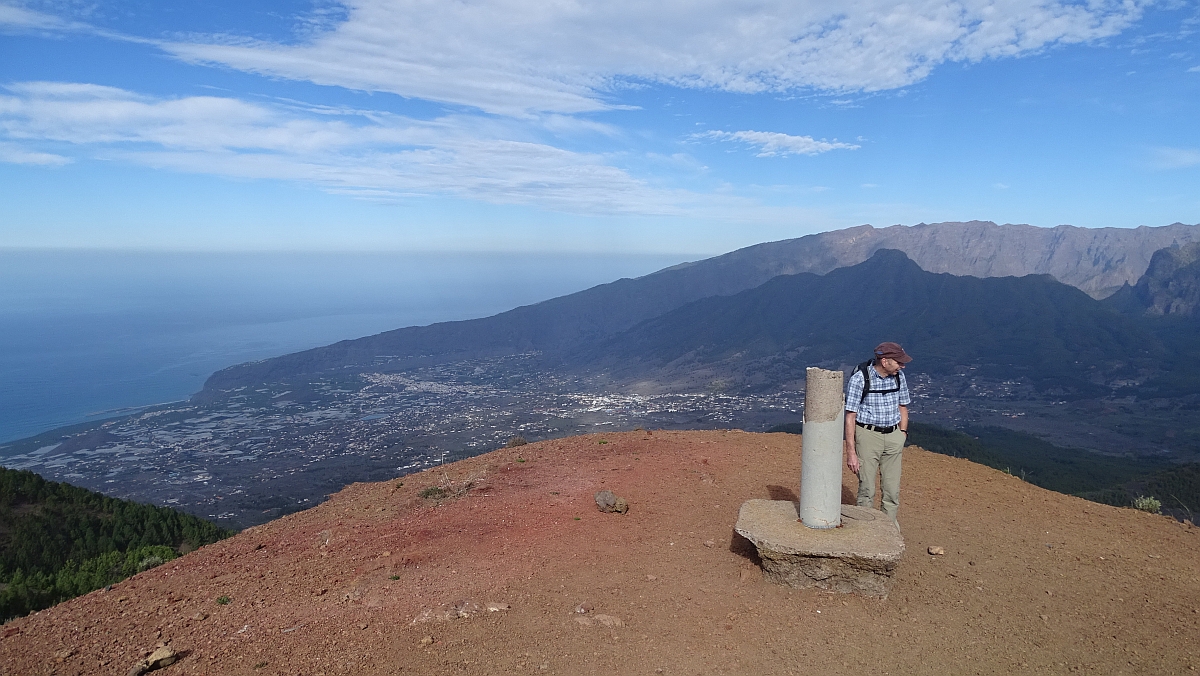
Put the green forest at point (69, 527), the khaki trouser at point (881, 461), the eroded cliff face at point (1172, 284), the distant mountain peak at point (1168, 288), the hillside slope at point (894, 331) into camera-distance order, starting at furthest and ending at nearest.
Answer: the distant mountain peak at point (1168, 288), the eroded cliff face at point (1172, 284), the hillside slope at point (894, 331), the green forest at point (69, 527), the khaki trouser at point (881, 461)

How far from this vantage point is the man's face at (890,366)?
750cm

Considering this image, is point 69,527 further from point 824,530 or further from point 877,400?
point 877,400

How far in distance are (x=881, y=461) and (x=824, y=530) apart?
4.21 ft

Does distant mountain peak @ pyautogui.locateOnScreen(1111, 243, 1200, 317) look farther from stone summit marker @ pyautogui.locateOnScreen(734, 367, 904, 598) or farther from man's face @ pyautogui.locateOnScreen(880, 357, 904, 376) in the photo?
stone summit marker @ pyautogui.locateOnScreen(734, 367, 904, 598)

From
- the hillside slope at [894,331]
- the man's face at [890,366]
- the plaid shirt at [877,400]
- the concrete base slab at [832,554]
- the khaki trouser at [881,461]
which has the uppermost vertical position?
the man's face at [890,366]

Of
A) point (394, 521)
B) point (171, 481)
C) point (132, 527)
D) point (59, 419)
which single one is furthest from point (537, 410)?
point (59, 419)

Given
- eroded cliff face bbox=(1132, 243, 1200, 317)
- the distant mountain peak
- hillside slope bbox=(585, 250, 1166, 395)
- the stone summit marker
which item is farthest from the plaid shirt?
the distant mountain peak

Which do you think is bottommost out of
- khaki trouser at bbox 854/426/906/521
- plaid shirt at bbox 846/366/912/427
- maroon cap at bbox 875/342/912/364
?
khaki trouser at bbox 854/426/906/521

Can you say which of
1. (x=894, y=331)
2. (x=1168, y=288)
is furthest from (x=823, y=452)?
(x=1168, y=288)

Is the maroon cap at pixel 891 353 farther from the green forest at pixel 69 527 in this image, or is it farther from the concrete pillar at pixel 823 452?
the green forest at pixel 69 527

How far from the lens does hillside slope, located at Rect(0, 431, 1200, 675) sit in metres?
5.76

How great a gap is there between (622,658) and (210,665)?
3.67m

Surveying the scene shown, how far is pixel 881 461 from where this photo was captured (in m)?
7.82

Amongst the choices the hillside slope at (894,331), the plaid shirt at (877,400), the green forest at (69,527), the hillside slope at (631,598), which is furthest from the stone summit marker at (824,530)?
the hillside slope at (894,331)
